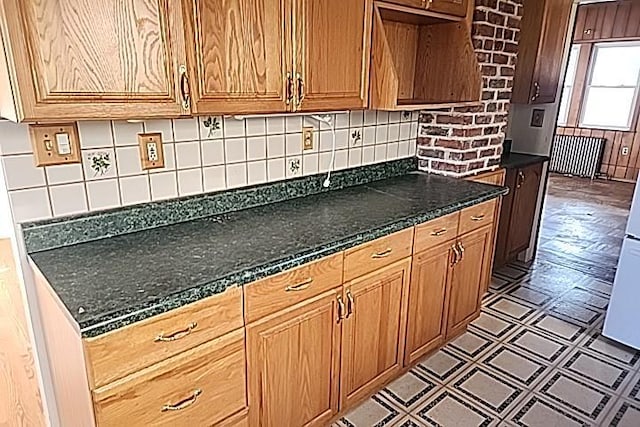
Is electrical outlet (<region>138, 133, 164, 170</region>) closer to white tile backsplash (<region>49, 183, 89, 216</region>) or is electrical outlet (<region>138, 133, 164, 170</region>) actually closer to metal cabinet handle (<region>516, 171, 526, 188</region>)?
white tile backsplash (<region>49, 183, 89, 216</region>)

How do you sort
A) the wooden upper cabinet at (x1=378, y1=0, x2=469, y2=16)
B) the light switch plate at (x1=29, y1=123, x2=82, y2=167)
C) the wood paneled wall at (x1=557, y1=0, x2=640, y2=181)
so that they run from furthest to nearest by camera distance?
the wood paneled wall at (x1=557, y1=0, x2=640, y2=181)
the wooden upper cabinet at (x1=378, y1=0, x2=469, y2=16)
the light switch plate at (x1=29, y1=123, x2=82, y2=167)

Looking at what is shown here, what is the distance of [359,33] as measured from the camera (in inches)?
73.8

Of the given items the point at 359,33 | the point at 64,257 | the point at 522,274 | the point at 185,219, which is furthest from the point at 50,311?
the point at 522,274

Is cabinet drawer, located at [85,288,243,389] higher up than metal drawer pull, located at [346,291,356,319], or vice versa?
cabinet drawer, located at [85,288,243,389]

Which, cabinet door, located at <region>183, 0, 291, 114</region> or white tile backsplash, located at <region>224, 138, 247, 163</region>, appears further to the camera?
white tile backsplash, located at <region>224, 138, 247, 163</region>

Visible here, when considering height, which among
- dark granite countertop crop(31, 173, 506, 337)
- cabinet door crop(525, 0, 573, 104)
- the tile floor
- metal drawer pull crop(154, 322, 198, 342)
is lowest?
the tile floor

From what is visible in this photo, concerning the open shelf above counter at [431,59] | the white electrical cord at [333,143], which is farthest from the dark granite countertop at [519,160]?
the white electrical cord at [333,143]

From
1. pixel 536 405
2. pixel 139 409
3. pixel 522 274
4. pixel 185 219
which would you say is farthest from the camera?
pixel 522 274

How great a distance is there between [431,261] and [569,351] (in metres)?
1.17

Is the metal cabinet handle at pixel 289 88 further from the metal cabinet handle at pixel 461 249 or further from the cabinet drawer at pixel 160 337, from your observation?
the metal cabinet handle at pixel 461 249

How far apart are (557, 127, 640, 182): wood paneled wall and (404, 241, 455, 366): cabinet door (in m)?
6.17

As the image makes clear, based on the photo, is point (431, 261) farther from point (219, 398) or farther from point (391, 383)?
point (219, 398)

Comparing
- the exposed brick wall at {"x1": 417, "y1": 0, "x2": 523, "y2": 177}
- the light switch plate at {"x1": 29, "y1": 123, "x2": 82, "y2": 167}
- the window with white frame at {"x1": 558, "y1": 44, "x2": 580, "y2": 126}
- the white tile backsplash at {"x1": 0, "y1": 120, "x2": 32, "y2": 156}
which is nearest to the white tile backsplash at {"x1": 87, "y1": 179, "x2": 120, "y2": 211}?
the light switch plate at {"x1": 29, "y1": 123, "x2": 82, "y2": 167}

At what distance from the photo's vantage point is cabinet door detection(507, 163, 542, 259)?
341 centimetres
